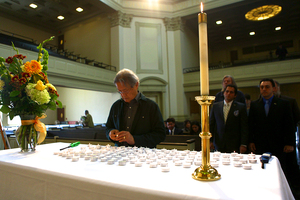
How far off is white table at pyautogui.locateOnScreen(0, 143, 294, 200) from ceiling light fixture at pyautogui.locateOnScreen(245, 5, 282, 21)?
38.7 feet

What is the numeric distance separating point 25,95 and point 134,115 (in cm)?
90

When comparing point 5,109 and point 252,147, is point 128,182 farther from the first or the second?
point 252,147

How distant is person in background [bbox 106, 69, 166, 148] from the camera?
74.7 inches

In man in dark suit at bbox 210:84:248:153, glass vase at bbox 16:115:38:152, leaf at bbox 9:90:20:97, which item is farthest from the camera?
man in dark suit at bbox 210:84:248:153

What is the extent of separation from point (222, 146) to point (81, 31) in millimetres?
12441

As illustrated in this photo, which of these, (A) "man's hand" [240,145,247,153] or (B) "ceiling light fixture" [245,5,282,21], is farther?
(B) "ceiling light fixture" [245,5,282,21]

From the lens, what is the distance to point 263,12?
1112 centimetres

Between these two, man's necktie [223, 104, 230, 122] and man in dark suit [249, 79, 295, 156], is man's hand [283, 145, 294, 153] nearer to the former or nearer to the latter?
man in dark suit [249, 79, 295, 156]

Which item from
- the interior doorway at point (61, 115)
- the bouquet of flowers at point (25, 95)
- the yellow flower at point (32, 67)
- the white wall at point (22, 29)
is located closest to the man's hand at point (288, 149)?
the bouquet of flowers at point (25, 95)

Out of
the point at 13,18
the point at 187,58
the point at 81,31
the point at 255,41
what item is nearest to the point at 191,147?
the point at 187,58

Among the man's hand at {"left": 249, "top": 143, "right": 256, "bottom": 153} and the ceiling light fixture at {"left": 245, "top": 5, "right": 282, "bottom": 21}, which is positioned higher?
the ceiling light fixture at {"left": 245, "top": 5, "right": 282, "bottom": 21}

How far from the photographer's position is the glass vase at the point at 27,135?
1786 mm

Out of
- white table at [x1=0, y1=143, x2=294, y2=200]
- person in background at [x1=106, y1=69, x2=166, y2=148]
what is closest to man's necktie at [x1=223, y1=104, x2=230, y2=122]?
person in background at [x1=106, y1=69, x2=166, y2=148]

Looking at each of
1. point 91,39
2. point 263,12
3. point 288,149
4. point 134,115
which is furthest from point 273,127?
point 91,39
